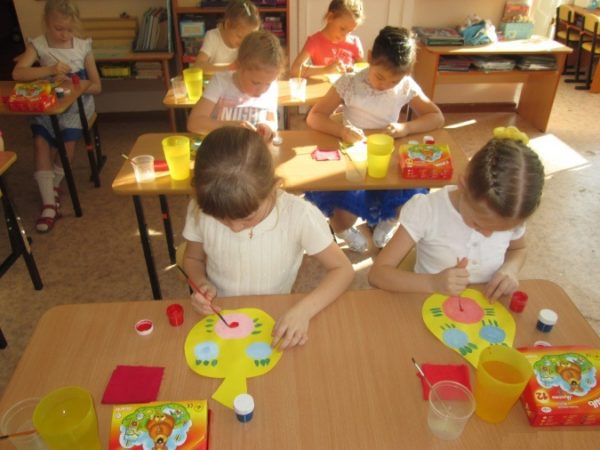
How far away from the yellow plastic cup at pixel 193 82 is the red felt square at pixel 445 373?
2282mm

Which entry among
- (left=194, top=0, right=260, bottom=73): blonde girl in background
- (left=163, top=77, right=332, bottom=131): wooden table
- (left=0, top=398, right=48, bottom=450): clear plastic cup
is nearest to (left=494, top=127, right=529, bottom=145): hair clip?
(left=0, top=398, right=48, bottom=450): clear plastic cup

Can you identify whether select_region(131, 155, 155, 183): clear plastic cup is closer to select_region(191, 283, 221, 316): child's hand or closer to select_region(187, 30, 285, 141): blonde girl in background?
select_region(187, 30, 285, 141): blonde girl in background

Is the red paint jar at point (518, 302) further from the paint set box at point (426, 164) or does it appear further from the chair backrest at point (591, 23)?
the chair backrest at point (591, 23)

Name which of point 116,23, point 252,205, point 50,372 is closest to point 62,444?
point 50,372

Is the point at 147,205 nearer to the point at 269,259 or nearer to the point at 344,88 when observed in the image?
the point at 344,88

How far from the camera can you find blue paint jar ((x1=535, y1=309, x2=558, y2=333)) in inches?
46.7

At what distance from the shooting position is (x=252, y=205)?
47.1 inches

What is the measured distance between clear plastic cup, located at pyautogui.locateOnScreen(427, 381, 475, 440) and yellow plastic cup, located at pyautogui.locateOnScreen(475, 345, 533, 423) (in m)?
0.03

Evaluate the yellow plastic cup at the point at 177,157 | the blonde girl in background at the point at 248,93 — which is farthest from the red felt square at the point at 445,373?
the blonde girl in background at the point at 248,93

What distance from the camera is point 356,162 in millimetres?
2121

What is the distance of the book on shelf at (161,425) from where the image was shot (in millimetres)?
915

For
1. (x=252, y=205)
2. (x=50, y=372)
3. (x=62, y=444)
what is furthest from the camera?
(x=252, y=205)

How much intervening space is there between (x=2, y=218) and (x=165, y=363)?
261 centimetres

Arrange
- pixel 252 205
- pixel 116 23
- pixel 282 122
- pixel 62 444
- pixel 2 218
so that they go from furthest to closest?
1. pixel 116 23
2. pixel 282 122
3. pixel 2 218
4. pixel 252 205
5. pixel 62 444
